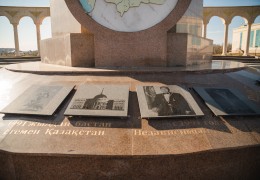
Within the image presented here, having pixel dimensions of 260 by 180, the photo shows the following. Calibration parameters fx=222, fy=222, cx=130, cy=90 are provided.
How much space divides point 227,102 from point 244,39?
5391 cm

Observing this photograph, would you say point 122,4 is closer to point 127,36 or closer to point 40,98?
point 127,36

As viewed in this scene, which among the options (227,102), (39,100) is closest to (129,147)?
(39,100)

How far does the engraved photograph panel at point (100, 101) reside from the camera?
11.3ft

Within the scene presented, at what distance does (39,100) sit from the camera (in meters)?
3.80

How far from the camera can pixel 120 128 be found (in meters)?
3.26

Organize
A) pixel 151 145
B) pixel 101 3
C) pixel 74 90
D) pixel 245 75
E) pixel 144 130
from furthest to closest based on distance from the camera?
pixel 101 3, pixel 245 75, pixel 74 90, pixel 144 130, pixel 151 145

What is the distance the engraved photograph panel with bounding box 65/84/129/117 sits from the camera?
11.3 ft

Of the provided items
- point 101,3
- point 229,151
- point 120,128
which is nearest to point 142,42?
point 101,3

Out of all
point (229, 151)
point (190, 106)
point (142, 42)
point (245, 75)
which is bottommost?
point (229, 151)

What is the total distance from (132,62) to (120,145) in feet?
11.3

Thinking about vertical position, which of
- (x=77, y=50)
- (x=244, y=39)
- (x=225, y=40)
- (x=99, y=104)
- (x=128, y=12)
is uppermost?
(x=244, y=39)

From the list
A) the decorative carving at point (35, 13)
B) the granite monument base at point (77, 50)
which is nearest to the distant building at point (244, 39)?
the decorative carving at point (35, 13)

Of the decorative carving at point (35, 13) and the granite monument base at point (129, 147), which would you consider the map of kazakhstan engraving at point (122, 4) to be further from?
the decorative carving at point (35, 13)

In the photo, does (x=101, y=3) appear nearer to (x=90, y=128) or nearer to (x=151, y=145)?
(x=90, y=128)
